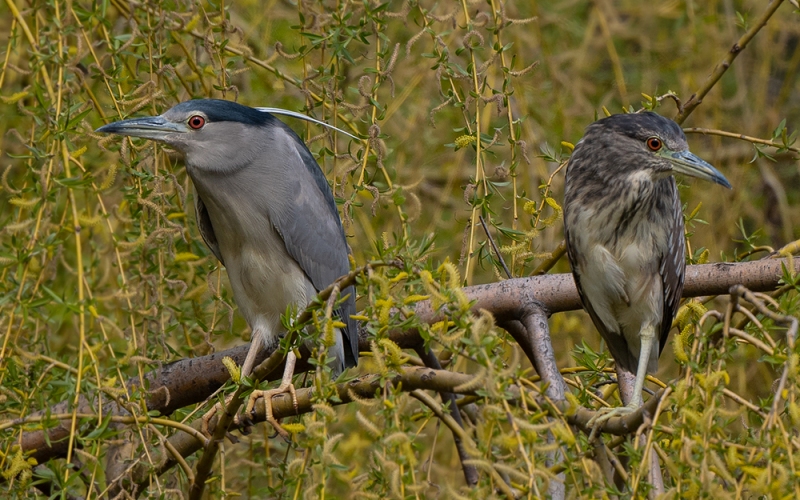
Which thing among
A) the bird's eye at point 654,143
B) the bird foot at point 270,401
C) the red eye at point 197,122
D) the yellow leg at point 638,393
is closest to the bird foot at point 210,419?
the bird foot at point 270,401

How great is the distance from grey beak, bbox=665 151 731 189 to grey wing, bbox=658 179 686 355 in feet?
0.50

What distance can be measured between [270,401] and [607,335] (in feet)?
3.89

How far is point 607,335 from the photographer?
329cm

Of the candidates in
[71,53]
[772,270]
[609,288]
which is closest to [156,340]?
[71,53]

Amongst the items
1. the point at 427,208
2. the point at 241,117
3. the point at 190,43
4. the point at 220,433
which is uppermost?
the point at 190,43

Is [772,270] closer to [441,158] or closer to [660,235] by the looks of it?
[660,235]

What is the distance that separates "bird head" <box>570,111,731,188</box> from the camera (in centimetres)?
285

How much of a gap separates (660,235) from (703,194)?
180 centimetres

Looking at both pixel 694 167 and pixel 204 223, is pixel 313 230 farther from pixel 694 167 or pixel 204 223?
pixel 694 167

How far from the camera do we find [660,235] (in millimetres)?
3076

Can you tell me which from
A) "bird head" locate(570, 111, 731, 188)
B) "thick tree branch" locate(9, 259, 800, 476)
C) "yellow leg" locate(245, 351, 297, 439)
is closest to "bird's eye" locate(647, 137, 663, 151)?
"bird head" locate(570, 111, 731, 188)

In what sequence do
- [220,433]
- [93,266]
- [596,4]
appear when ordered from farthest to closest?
[596,4] → [93,266] → [220,433]

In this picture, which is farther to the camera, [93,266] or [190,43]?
[190,43]

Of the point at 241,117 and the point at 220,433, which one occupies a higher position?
the point at 241,117
